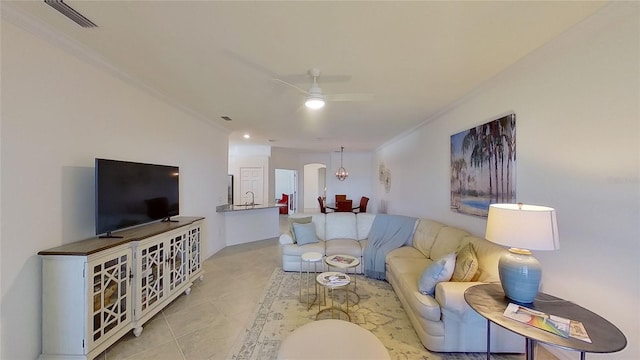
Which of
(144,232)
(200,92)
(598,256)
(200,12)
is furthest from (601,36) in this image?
(144,232)

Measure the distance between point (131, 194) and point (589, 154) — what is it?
4.02 metres

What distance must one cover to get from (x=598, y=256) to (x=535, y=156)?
913mm

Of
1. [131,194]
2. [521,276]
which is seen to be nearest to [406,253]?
[521,276]

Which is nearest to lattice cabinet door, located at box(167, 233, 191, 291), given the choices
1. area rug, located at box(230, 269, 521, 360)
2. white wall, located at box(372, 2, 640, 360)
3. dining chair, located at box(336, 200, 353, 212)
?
area rug, located at box(230, 269, 521, 360)

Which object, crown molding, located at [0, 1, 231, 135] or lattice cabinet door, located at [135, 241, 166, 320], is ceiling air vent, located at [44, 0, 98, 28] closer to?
crown molding, located at [0, 1, 231, 135]

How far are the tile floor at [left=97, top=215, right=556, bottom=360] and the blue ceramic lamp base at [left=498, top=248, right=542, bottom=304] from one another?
3.17 ft

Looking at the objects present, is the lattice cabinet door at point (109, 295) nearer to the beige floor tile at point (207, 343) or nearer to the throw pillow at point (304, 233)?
the beige floor tile at point (207, 343)

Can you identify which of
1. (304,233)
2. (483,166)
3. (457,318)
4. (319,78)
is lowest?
(457,318)

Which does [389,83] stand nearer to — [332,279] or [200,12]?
[200,12]

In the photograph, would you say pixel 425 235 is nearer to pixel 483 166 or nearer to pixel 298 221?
pixel 483 166

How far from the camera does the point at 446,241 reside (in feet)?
→ 10.3

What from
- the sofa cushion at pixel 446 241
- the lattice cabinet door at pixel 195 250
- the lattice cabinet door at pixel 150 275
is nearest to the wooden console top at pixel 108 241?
the lattice cabinet door at pixel 150 275

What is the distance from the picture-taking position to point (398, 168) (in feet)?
21.5

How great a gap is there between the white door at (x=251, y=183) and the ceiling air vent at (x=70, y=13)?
6.50 m
